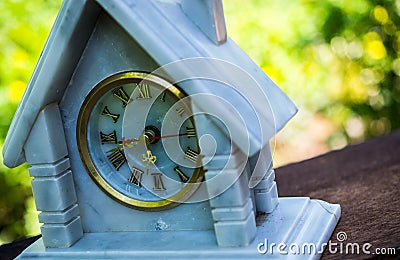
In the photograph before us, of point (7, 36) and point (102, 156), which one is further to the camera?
point (7, 36)

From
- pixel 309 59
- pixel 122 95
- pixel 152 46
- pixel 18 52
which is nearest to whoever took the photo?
pixel 152 46

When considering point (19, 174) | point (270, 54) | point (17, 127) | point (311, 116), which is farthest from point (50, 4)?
point (17, 127)

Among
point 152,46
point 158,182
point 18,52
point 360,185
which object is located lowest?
point 360,185

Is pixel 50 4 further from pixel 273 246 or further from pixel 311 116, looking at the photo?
pixel 273 246

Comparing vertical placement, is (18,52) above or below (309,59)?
above

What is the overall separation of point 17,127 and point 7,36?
1.62 metres

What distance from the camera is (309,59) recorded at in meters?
3.56

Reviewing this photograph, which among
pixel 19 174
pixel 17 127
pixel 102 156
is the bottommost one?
pixel 19 174

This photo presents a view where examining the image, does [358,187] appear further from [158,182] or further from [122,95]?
[122,95]

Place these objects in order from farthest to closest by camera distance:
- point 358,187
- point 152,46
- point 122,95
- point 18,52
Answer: point 18,52, point 358,187, point 122,95, point 152,46

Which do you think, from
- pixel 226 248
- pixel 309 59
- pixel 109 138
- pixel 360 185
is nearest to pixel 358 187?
pixel 360 185

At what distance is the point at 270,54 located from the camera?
3445 mm

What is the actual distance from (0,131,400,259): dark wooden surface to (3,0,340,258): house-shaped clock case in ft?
0.31

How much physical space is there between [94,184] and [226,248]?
371mm
